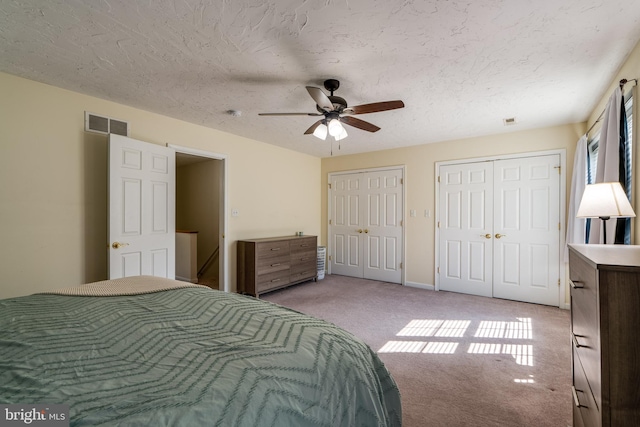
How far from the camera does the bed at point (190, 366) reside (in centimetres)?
72

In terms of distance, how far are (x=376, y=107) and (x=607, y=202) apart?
167 cm

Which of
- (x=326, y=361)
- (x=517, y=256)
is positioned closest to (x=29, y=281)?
(x=326, y=361)

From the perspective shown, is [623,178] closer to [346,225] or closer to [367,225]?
[367,225]

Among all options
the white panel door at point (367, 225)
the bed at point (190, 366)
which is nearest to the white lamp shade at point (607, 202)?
the bed at point (190, 366)

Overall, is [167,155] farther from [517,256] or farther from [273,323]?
[517,256]

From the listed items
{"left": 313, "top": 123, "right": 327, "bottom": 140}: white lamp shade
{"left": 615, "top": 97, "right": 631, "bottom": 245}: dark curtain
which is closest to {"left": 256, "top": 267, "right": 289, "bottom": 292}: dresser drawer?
{"left": 313, "top": 123, "right": 327, "bottom": 140}: white lamp shade

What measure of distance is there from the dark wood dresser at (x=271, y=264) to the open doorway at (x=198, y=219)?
1342 mm

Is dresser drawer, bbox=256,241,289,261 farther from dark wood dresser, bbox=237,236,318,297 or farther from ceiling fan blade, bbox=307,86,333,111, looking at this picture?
ceiling fan blade, bbox=307,86,333,111

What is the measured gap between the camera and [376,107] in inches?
92.0

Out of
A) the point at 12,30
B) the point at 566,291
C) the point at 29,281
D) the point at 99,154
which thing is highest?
the point at 12,30

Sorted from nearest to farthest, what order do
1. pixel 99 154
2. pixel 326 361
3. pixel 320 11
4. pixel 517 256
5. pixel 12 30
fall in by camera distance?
pixel 326 361, pixel 320 11, pixel 12 30, pixel 99 154, pixel 517 256

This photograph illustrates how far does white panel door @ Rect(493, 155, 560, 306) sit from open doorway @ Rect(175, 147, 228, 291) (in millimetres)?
4740

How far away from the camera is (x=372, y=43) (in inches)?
77.8

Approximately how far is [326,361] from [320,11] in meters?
1.87
